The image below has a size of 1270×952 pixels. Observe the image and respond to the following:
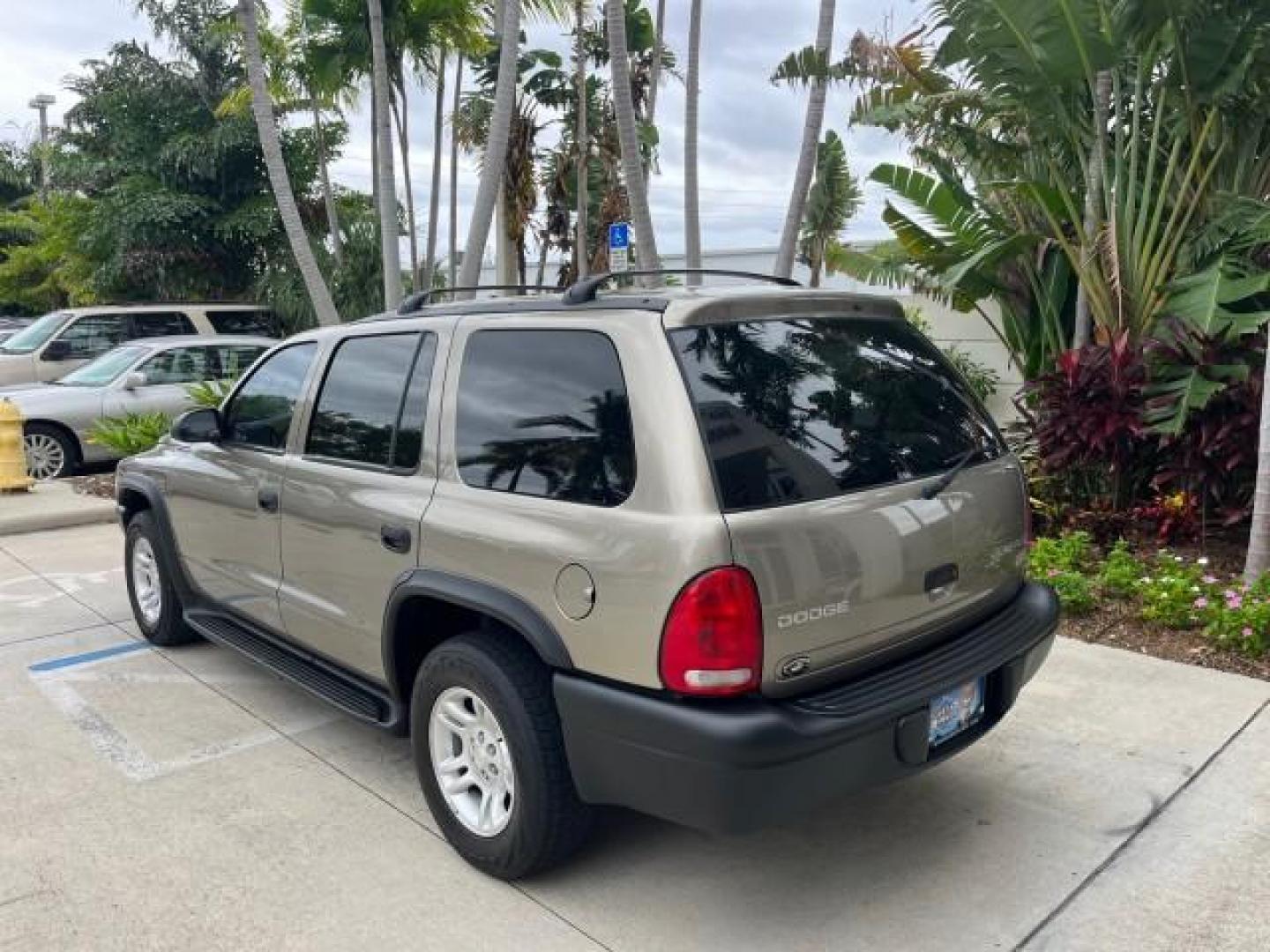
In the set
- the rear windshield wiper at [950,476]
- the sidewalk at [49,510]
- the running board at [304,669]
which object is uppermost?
the rear windshield wiper at [950,476]

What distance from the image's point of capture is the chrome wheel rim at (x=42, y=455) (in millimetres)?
10852

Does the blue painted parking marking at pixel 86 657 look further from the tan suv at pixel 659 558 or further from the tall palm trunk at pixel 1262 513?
the tall palm trunk at pixel 1262 513

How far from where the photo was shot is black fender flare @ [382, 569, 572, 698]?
2.85 metres

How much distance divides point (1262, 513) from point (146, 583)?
5.89 meters

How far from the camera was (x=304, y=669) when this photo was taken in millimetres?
4074

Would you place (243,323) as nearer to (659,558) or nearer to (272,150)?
(272,150)

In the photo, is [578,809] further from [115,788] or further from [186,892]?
[115,788]

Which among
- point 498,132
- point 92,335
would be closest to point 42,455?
point 92,335

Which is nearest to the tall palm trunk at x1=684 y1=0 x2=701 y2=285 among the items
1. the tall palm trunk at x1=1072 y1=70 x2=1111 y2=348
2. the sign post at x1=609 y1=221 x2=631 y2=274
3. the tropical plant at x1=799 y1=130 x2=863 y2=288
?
the sign post at x1=609 y1=221 x2=631 y2=274

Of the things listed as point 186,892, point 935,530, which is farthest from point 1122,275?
point 186,892

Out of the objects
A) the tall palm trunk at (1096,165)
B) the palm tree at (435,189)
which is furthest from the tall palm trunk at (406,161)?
the tall palm trunk at (1096,165)

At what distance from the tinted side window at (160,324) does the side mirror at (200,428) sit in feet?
32.0

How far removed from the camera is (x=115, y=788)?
387 centimetres

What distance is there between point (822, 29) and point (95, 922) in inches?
306
